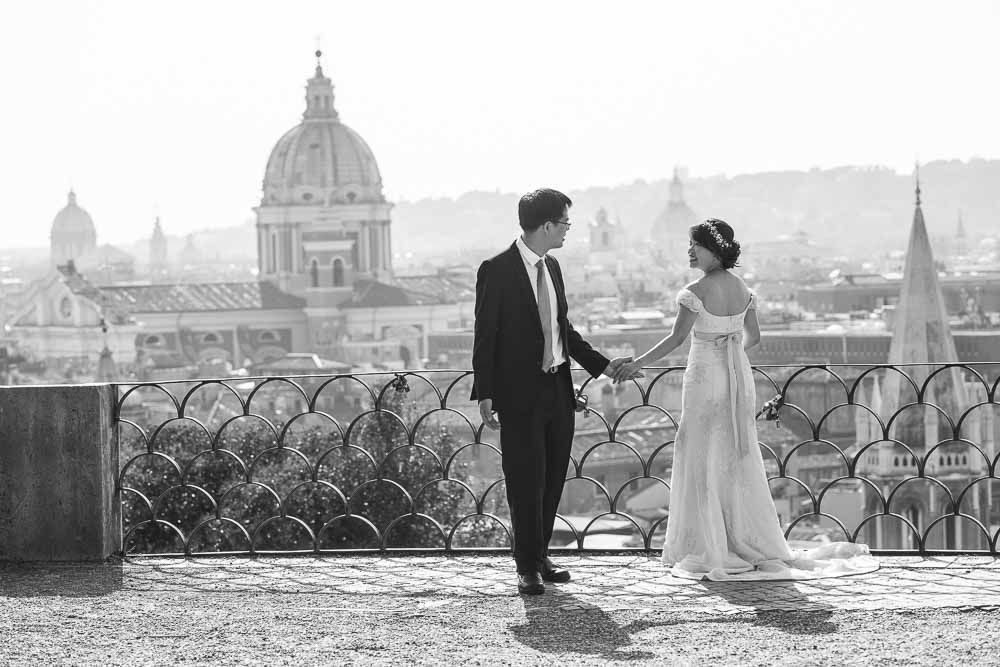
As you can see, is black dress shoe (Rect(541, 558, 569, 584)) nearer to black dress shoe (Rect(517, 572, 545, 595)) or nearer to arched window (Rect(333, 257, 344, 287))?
black dress shoe (Rect(517, 572, 545, 595))

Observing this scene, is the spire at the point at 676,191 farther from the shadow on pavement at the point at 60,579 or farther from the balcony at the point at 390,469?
the shadow on pavement at the point at 60,579

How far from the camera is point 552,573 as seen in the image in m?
5.44

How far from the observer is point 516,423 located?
17.6ft

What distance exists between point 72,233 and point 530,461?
147 meters

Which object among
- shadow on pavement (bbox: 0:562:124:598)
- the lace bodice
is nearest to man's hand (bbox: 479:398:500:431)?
the lace bodice

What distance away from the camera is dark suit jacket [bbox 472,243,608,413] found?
534 centimetres

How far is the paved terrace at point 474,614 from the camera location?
4574mm

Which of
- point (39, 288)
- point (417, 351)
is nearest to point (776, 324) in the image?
point (417, 351)

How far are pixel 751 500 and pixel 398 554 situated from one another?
1118mm

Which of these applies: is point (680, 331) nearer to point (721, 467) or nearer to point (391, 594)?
point (721, 467)

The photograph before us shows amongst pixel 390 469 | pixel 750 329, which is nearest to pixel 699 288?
pixel 750 329

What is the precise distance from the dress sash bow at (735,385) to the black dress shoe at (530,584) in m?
0.69

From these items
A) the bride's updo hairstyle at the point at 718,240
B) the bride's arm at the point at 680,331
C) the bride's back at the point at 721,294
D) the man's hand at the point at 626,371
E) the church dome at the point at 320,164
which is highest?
the church dome at the point at 320,164

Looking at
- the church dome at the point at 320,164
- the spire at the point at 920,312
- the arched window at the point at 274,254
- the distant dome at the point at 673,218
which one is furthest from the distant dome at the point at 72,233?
the spire at the point at 920,312
